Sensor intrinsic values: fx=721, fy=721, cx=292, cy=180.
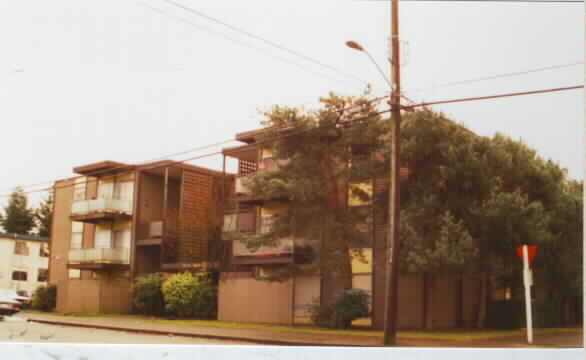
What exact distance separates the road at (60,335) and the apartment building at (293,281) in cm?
71

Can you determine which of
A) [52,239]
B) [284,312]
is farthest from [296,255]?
[52,239]

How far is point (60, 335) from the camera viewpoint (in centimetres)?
741

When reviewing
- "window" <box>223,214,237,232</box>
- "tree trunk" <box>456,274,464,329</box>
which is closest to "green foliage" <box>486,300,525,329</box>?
"tree trunk" <box>456,274,464,329</box>

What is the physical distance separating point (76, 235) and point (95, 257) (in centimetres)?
30

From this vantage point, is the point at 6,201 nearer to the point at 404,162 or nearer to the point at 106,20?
the point at 106,20

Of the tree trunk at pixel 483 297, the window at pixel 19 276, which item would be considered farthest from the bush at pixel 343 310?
the window at pixel 19 276

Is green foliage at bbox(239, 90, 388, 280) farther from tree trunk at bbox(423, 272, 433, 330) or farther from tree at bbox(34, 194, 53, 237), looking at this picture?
tree at bbox(34, 194, 53, 237)

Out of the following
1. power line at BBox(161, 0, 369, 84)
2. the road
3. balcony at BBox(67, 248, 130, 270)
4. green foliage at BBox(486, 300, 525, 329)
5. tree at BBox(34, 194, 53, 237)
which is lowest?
the road

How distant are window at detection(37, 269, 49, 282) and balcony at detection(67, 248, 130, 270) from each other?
0.76 ft

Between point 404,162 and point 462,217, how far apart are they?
1050 mm

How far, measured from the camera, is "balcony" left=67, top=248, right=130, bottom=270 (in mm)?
7414

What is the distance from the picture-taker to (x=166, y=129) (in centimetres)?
817

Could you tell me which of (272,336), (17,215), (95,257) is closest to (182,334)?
(272,336)

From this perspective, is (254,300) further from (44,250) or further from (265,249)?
(44,250)
